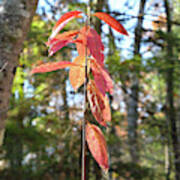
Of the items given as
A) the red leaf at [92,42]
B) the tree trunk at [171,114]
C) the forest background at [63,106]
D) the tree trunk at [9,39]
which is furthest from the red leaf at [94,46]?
the tree trunk at [171,114]

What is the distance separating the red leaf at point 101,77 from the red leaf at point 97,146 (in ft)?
0.30

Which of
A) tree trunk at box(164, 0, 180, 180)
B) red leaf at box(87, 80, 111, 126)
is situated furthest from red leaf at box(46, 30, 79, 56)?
tree trunk at box(164, 0, 180, 180)

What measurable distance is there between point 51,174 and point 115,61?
2.43 metres

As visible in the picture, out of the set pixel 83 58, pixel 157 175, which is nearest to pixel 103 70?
pixel 83 58

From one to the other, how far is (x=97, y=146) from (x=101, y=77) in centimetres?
16

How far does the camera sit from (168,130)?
4004mm

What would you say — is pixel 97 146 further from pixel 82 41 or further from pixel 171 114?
pixel 171 114

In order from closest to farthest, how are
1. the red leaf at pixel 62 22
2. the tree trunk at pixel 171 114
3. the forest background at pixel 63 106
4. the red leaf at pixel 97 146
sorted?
the red leaf at pixel 97 146, the red leaf at pixel 62 22, the forest background at pixel 63 106, the tree trunk at pixel 171 114

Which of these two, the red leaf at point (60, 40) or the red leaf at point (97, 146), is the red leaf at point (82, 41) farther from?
the red leaf at point (97, 146)

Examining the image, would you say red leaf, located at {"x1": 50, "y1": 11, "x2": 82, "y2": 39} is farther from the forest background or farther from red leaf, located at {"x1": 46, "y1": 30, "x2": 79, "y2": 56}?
the forest background

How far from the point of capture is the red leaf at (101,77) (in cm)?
47

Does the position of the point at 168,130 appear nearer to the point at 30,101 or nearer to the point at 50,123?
the point at 50,123

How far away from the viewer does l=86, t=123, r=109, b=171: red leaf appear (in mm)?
430

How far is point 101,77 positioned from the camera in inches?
19.3
